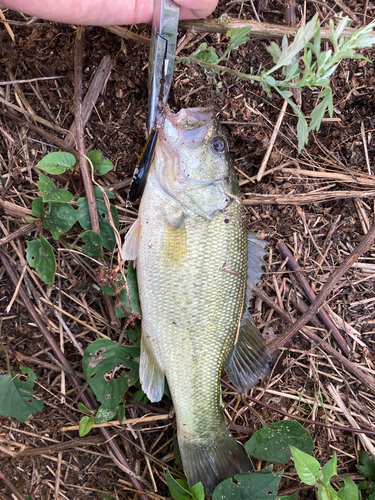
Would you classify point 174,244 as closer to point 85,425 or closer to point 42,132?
point 42,132

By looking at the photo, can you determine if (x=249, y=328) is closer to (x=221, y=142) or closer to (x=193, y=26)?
(x=221, y=142)

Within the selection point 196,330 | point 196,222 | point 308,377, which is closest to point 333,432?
point 308,377

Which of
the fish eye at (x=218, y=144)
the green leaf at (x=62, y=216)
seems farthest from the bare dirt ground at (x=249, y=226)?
the fish eye at (x=218, y=144)

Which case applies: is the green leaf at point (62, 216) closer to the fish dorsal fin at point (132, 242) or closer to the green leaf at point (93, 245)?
the green leaf at point (93, 245)

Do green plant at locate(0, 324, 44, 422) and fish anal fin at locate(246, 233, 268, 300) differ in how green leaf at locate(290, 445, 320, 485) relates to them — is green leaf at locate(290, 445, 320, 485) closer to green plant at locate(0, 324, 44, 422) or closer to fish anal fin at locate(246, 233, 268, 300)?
fish anal fin at locate(246, 233, 268, 300)

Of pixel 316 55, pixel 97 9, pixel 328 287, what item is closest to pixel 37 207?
pixel 97 9
